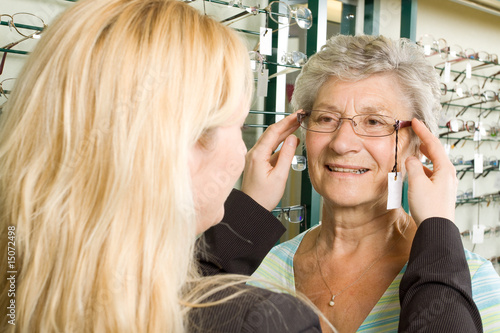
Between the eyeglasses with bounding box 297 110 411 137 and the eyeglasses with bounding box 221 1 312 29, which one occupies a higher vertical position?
the eyeglasses with bounding box 221 1 312 29

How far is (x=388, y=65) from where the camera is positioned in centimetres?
125

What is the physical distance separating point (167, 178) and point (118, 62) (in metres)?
0.16

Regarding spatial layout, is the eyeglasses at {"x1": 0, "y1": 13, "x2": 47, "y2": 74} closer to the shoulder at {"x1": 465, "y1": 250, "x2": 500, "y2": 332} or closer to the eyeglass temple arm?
the eyeglass temple arm

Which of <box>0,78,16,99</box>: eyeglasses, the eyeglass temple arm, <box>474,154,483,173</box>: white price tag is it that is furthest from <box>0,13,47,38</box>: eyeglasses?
<box>474,154,483,173</box>: white price tag

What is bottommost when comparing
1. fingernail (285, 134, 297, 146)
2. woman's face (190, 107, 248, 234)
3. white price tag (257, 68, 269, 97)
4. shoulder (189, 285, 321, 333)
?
shoulder (189, 285, 321, 333)

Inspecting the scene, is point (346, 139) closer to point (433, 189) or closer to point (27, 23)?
point (433, 189)

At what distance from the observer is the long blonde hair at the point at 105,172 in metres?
0.61

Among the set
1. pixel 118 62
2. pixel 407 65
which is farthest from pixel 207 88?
pixel 407 65

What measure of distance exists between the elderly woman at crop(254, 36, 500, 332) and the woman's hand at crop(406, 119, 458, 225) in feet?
0.34

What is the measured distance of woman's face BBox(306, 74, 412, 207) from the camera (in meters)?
1.25

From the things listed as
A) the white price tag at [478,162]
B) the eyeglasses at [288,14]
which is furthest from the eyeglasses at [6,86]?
the white price tag at [478,162]

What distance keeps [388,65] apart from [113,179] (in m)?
0.89

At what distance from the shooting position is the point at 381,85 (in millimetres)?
1256

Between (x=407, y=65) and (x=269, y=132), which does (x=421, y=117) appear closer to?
(x=407, y=65)
